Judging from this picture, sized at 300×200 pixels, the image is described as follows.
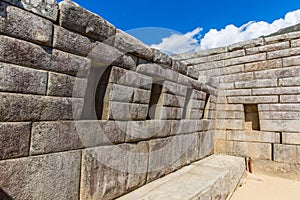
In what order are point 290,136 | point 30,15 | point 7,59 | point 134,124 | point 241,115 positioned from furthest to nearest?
point 241,115 → point 290,136 → point 134,124 → point 30,15 → point 7,59

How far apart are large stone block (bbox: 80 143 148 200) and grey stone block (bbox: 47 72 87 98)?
1.88 feet

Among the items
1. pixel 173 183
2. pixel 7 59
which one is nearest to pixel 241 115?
pixel 173 183

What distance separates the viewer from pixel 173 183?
119 inches

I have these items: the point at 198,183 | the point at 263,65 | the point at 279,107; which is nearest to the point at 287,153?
the point at 279,107

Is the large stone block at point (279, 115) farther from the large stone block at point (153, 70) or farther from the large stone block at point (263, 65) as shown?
the large stone block at point (153, 70)

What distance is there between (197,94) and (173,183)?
205 centimetres

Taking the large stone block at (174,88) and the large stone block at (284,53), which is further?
the large stone block at (284,53)

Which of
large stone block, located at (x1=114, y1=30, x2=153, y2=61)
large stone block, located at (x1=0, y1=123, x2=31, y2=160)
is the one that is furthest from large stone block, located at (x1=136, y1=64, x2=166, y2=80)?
large stone block, located at (x1=0, y1=123, x2=31, y2=160)

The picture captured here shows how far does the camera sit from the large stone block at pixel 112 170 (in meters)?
2.06

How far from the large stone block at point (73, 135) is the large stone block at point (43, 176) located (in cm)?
7

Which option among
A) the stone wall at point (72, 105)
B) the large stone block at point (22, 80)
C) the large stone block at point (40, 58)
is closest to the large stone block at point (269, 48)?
the stone wall at point (72, 105)

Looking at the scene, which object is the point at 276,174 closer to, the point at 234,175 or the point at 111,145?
the point at 234,175

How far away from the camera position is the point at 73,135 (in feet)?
6.25

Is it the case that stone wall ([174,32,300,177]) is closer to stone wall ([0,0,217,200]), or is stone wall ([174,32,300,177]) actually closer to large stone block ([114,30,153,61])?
large stone block ([114,30,153,61])
